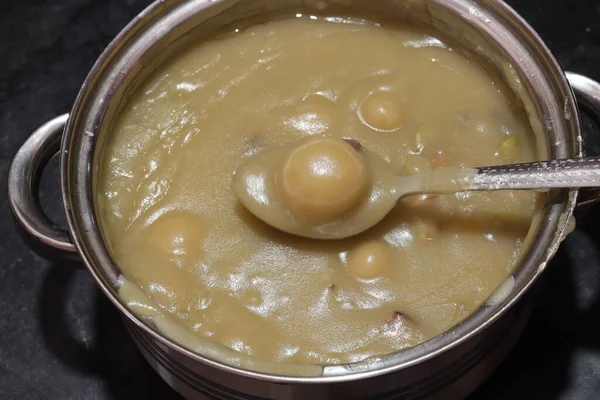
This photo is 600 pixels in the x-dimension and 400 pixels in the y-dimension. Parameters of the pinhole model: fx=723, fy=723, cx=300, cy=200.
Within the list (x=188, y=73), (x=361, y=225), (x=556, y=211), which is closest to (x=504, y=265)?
(x=556, y=211)

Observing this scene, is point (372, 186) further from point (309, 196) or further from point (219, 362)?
point (219, 362)

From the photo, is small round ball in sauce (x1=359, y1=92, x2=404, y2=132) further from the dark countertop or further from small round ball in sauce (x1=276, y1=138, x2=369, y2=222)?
the dark countertop

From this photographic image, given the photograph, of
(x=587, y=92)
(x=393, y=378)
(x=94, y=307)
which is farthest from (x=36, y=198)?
(x=587, y=92)

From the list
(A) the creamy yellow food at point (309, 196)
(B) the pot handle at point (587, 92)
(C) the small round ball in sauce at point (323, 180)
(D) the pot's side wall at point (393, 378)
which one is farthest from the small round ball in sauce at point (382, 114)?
(D) the pot's side wall at point (393, 378)

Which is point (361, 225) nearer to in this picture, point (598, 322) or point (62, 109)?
point (598, 322)

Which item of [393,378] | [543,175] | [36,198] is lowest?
[393,378]

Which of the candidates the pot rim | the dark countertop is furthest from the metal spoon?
the dark countertop

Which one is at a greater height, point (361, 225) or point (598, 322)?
point (361, 225)
